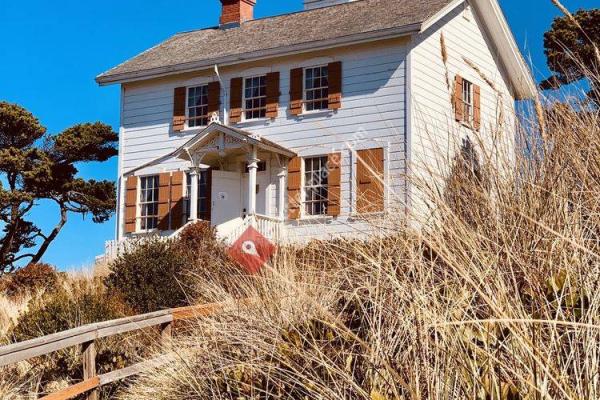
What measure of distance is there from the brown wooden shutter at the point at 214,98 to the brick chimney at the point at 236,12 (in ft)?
10.1

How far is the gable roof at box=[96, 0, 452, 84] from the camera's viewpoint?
57.6 ft

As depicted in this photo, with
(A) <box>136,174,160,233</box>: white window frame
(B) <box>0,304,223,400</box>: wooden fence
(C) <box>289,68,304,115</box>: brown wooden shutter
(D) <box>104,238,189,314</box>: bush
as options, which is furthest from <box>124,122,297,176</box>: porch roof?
(B) <box>0,304,223,400</box>: wooden fence

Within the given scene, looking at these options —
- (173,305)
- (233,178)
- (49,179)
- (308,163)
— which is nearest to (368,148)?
(308,163)

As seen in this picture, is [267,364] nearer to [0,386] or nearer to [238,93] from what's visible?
[0,386]

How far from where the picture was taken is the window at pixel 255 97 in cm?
1925

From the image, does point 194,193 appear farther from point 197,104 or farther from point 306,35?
point 306,35

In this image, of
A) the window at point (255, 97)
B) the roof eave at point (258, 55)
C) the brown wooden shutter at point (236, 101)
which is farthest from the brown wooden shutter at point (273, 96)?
the brown wooden shutter at point (236, 101)

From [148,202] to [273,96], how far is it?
4.35 meters

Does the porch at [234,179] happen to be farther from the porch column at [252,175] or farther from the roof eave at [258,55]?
the roof eave at [258,55]

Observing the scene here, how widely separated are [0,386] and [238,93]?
13.1 meters

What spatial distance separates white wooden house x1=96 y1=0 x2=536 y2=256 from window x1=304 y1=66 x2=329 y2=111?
3 cm

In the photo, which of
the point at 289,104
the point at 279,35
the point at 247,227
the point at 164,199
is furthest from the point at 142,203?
the point at 279,35

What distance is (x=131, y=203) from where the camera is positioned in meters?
20.5

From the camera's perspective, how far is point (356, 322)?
4.71 metres
